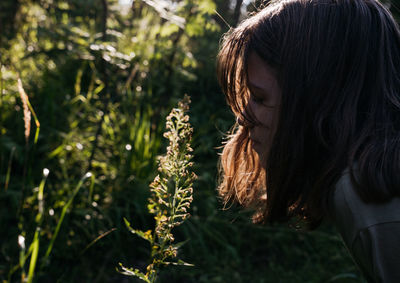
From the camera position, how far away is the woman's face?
1412mm

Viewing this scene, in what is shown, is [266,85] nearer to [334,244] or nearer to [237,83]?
[237,83]

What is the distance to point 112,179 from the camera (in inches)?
138

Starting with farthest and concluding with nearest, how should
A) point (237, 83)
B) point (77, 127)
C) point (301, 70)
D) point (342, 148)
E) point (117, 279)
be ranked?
point (77, 127)
point (117, 279)
point (237, 83)
point (301, 70)
point (342, 148)

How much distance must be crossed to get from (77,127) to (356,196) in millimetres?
3368

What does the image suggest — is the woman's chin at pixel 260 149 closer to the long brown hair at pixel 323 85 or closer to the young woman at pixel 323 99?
the young woman at pixel 323 99

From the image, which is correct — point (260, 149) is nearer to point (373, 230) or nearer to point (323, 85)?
point (323, 85)

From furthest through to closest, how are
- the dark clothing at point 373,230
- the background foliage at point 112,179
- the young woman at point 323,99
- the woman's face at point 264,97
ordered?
the background foliage at point 112,179 < the woman's face at point 264,97 < the young woman at point 323,99 < the dark clothing at point 373,230

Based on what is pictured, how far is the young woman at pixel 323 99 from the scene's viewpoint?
46.4 inches

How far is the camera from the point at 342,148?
1229 millimetres

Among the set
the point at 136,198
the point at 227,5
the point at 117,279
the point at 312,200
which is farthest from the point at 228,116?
the point at 312,200

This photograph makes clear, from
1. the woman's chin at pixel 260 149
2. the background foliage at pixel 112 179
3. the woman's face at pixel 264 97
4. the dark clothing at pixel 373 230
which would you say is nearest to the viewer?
the dark clothing at pixel 373 230

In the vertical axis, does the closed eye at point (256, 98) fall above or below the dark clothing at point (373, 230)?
above

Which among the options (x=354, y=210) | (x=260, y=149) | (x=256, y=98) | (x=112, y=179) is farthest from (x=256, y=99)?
(x=112, y=179)

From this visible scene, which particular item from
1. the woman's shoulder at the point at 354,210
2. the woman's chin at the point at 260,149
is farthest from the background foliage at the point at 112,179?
the woman's shoulder at the point at 354,210
